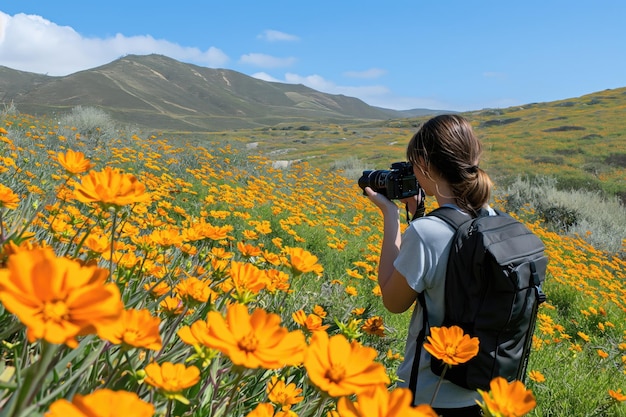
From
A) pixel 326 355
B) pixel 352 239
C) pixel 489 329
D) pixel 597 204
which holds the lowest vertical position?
pixel 597 204

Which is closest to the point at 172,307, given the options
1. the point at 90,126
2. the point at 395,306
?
the point at 395,306

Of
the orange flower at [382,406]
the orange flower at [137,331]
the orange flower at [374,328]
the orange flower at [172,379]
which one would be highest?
the orange flower at [137,331]

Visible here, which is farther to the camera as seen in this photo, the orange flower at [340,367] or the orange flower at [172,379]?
the orange flower at [172,379]

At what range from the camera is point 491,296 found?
4.94 feet

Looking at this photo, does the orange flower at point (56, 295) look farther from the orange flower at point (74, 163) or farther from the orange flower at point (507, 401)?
the orange flower at point (74, 163)

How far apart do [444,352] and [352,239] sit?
14.0ft

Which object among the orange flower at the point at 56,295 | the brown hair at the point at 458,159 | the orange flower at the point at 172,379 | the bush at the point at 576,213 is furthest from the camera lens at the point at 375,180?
the bush at the point at 576,213

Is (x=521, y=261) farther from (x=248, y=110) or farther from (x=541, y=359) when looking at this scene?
(x=248, y=110)

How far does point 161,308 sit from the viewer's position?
1.34 meters

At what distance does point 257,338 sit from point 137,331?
0.75 ft

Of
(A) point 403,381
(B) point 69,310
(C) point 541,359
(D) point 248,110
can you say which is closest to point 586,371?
(C) point 541,359

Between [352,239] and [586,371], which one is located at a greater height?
[352,239]

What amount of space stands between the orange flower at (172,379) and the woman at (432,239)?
0.99m

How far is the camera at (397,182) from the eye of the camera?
203cm
